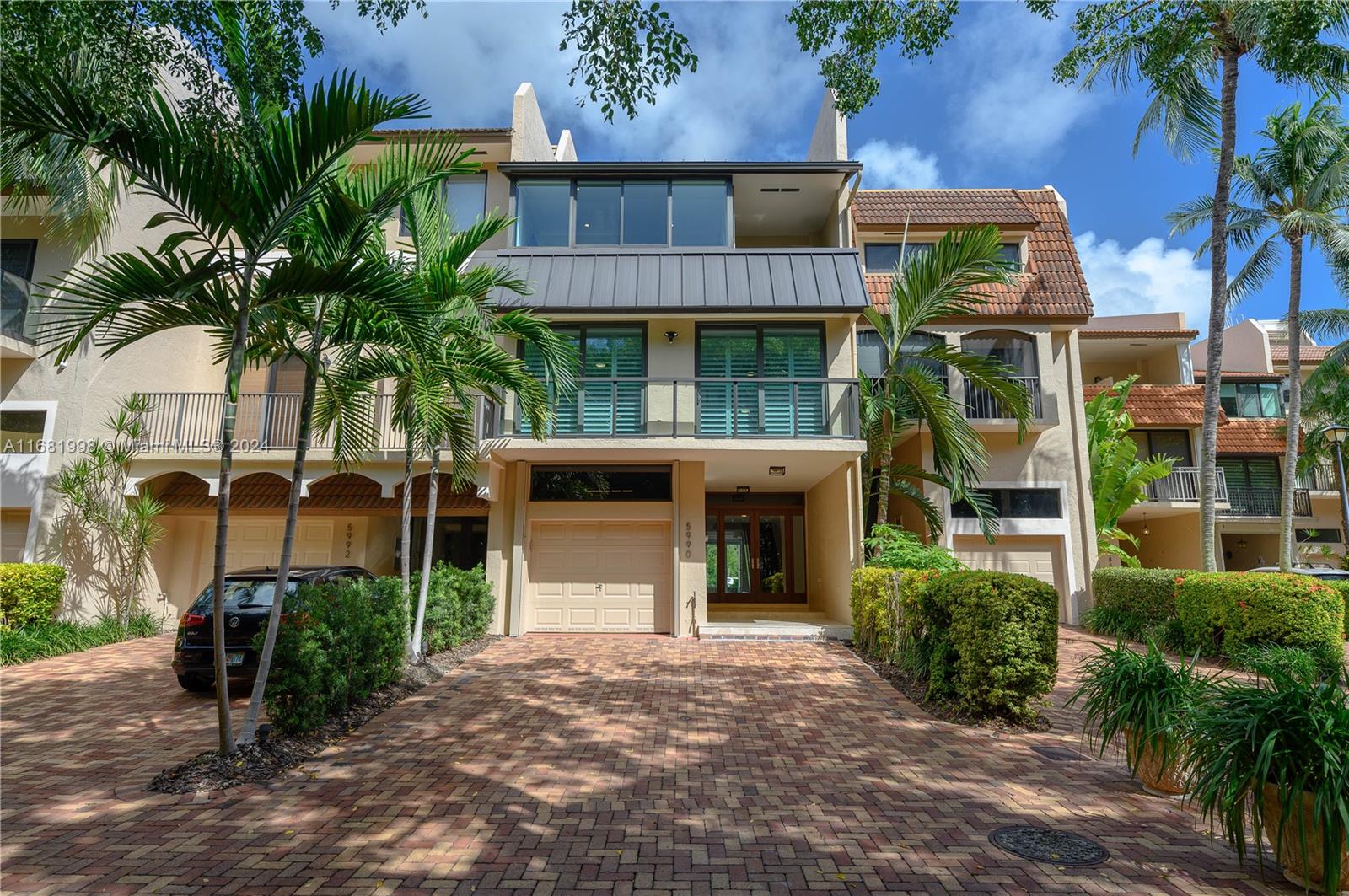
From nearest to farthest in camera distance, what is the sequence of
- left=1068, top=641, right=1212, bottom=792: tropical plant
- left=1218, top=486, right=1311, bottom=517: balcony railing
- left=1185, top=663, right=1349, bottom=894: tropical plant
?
left=1185, top=663, right=1349, bottom=894: tropical plant → left=1068, top=641, right=1212, bottom=792: tropical plant → left=1218, top=486, right=1311, bottom=517: balcony railing

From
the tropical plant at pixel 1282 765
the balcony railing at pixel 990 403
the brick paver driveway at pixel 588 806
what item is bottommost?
the brick paver driveway at pixel 588 806

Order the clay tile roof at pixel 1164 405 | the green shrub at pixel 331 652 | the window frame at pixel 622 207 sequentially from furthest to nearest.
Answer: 1. the clay tile roof at pixel 1164 405
2. the window frame at pixel 622 207
3. the green shrub at pixel 331 652

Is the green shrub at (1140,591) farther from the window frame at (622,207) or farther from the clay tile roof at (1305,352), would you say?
the clay tile roof at (1305,352)

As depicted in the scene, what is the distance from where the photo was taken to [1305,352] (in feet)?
88.6

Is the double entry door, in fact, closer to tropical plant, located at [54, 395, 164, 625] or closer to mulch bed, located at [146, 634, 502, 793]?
mulch bed, located at [146, 634, 502, 793]

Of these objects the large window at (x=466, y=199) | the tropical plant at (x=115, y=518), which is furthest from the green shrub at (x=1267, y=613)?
the tropical plant at (x=115, y=518)

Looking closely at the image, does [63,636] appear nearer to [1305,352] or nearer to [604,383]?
[604,383]

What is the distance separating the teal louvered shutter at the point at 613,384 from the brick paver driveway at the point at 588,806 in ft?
18.5

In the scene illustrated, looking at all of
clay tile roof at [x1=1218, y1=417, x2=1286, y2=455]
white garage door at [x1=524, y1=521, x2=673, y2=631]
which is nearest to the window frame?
white garage door at [x1=524, y1=521, x2=673, y2=631]

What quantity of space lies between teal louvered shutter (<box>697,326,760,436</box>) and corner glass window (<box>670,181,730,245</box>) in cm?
223

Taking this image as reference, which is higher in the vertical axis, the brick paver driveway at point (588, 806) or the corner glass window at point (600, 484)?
the corner glass window at point (600, 484)

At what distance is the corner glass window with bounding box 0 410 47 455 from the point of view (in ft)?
42.9

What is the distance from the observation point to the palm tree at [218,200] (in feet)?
16.3

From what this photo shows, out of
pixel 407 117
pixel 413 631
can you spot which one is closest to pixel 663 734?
pixel 413 631
